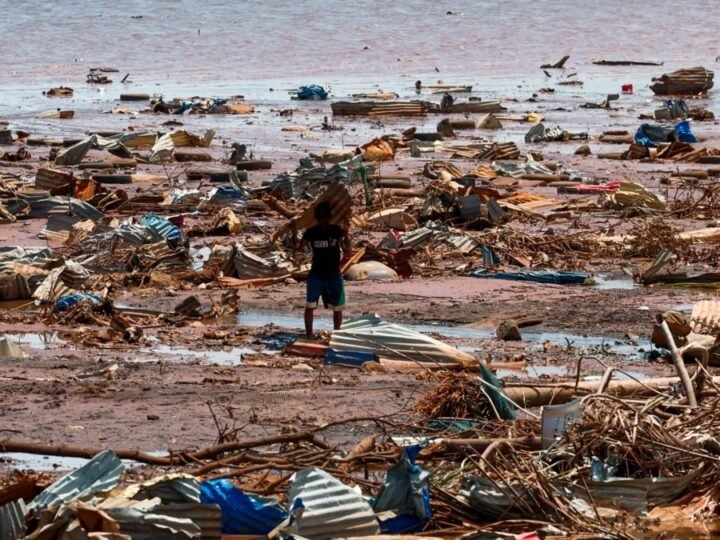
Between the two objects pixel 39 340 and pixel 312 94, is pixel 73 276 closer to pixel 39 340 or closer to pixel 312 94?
pixel 39 340

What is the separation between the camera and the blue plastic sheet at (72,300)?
41.0 feet

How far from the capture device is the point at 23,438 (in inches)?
333

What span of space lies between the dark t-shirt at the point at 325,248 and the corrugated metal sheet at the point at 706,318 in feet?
9.09

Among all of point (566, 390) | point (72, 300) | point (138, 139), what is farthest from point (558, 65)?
point (566, 390)

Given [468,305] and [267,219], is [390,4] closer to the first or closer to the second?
[267,219]

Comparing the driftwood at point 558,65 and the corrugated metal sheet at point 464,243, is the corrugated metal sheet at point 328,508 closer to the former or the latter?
the corrugated metal sheet at point 464,243

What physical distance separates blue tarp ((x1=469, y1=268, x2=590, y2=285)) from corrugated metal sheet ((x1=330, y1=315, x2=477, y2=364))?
3892 mm

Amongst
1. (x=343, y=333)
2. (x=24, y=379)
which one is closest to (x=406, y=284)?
(x=343, y=333)

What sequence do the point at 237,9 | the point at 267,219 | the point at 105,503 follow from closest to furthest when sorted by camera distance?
the point at 105,503
the point at 267,219
the point at 237,9

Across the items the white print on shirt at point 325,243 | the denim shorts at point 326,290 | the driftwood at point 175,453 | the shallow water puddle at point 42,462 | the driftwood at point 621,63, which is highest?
the white print on shirt at point 325,243

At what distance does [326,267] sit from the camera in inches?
456

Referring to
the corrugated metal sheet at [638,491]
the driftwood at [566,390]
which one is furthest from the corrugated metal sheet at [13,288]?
the corrugated metal sheet at [638,491]

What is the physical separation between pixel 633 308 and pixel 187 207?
7.33 meters

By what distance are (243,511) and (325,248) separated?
16.1 feet
